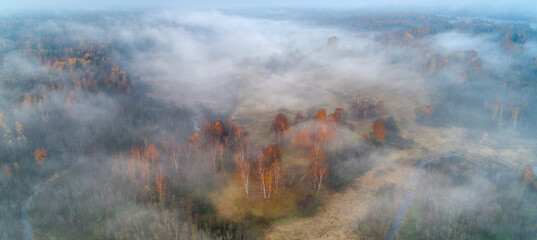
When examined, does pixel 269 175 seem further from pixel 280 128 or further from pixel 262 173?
pixel 280 128

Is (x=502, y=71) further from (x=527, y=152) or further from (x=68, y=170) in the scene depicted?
(x=68, y=170)

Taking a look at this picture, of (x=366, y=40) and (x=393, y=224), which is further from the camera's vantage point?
(x=366, y=40)

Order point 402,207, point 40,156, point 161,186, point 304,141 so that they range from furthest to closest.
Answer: point 304,141 < point 40,156 < point 161,186 < point 402,207

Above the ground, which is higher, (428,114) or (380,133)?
(428,114)

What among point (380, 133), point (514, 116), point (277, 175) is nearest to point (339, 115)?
point (380, 133)

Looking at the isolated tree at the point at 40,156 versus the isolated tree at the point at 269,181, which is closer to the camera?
the isolated tree at the point at 269,181

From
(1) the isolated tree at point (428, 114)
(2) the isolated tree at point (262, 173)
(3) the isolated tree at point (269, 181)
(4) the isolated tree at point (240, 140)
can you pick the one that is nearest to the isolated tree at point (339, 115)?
(1) the isolated tree at point (428, 114)

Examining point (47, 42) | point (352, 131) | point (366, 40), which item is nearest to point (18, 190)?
point (352, 131)

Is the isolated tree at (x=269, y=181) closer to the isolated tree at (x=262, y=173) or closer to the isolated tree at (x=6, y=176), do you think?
the isolated tree at (x=262, y=173)
